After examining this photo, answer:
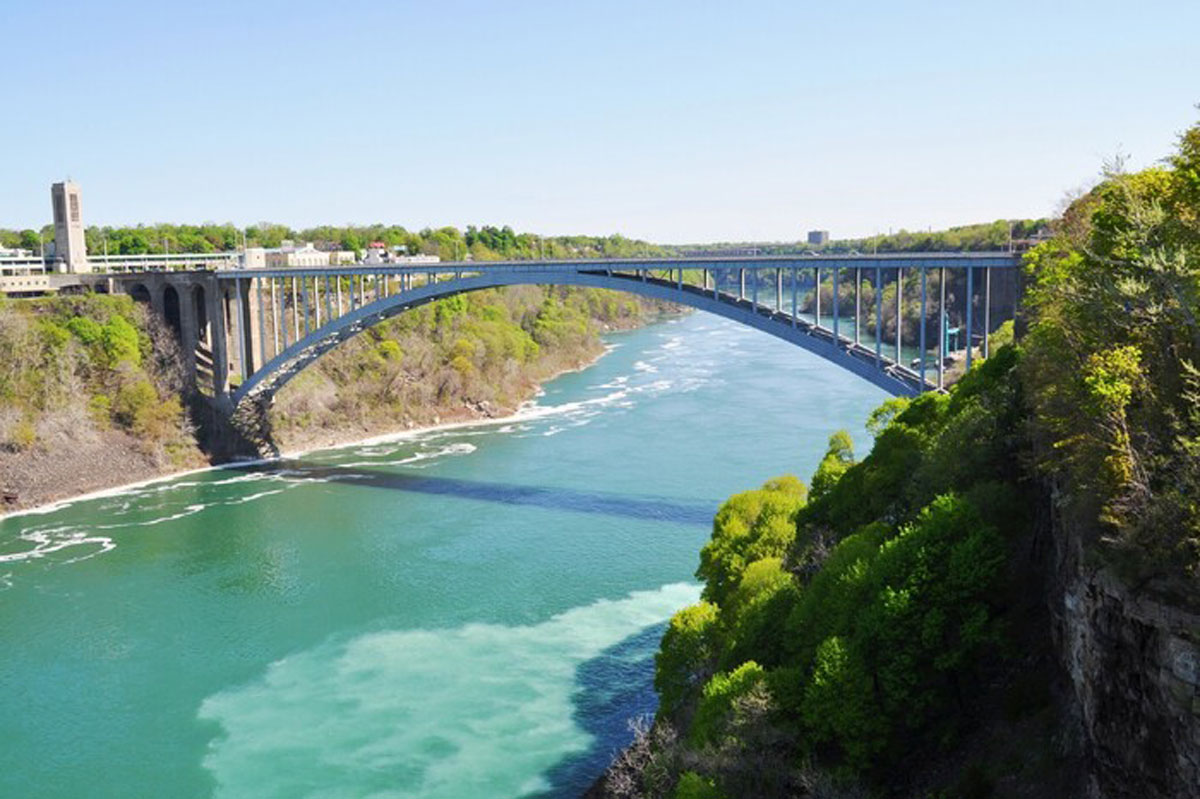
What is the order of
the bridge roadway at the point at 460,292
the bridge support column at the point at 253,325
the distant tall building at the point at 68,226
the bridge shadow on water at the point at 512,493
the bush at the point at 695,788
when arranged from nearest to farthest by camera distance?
the bush at the point at 695,788, the bridge roadway at the point at 460,292, the bridge shadow on water at the point at 512,493, the bridge support column at the point at 253,325, the distant tall building at the point at 68,226

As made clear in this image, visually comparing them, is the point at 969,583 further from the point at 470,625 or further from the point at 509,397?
the point at 509,397

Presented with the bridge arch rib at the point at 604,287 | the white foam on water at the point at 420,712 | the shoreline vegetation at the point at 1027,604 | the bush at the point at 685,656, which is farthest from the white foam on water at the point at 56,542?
the shoreline vegetation at the point at 1027,604

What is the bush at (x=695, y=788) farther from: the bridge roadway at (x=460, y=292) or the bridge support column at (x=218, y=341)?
the bridge support column at (x=218, y=341)

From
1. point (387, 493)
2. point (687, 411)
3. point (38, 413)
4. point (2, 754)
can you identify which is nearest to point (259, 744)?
point (2, 754)

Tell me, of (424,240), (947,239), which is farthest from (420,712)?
(424,240)

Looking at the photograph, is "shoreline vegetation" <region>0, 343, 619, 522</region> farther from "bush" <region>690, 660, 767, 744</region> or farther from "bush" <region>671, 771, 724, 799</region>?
"bush" <region>671, 771, 724, 799</region>
